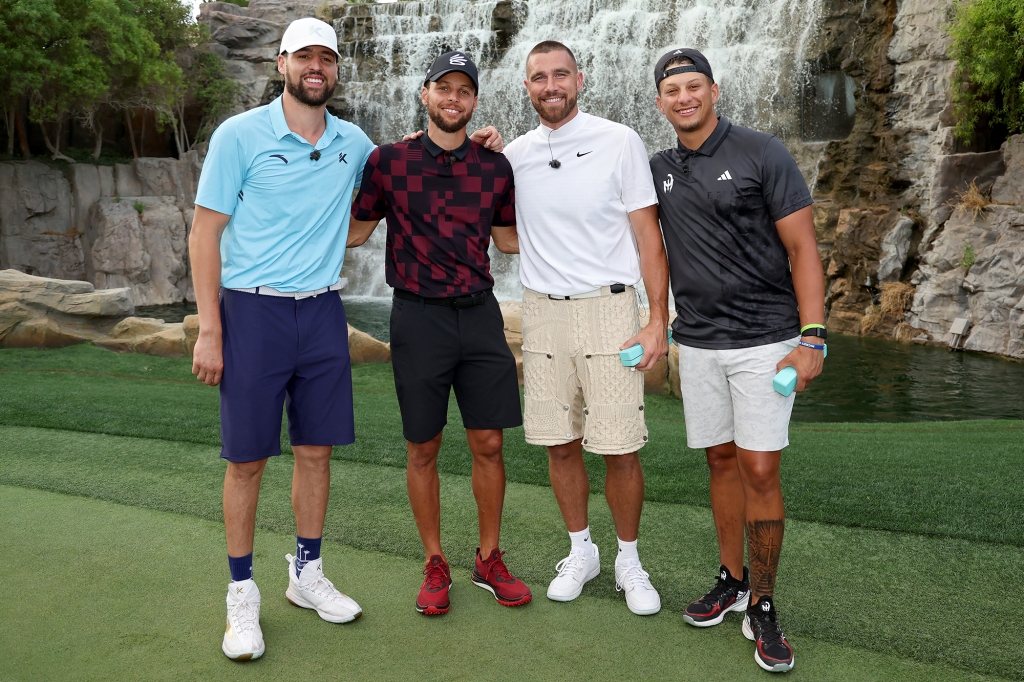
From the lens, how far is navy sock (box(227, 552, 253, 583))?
303 centimetres

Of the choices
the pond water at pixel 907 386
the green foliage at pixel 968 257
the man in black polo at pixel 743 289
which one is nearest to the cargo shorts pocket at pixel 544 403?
the man in black polo at pixel 743 289

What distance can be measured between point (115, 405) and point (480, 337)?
4952mm

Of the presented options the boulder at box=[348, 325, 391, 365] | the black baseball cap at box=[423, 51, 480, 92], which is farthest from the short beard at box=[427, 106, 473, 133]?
the boulder at box=[348, 325, 391, 365]

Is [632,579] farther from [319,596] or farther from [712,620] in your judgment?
[319,596]

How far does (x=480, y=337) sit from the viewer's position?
10.7 ft

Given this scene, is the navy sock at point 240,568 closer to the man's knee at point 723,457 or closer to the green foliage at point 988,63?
the man's knee at point 723,457

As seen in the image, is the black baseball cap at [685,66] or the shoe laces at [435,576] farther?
the shoe laces at [435,576]

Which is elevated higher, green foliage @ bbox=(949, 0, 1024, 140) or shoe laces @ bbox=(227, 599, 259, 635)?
green foliage @ bbox=(949, 0, 1024, 140)

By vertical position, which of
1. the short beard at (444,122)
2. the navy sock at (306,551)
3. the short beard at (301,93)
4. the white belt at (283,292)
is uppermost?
the short beard at (301,93)

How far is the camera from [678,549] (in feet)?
12.3

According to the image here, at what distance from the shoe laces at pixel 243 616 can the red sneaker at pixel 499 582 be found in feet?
2.90

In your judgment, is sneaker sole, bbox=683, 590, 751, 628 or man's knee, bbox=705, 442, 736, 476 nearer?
sneaker sole, bbox=683, 590, 751, 628

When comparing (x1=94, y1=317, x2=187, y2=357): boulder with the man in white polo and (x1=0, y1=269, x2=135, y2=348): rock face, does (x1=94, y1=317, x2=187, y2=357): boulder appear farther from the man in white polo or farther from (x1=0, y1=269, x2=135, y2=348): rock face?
the man in white polo

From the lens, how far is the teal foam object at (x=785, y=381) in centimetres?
280
